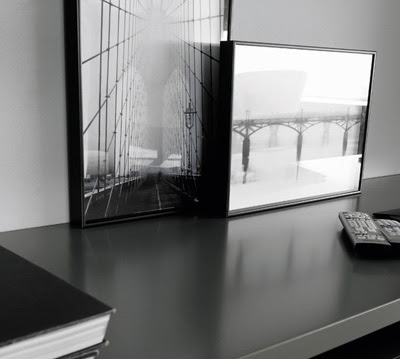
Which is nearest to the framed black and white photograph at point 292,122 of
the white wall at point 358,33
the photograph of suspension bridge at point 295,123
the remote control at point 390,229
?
the photograph of suspension bridge at point 295,123

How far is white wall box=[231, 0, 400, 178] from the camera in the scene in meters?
1.08

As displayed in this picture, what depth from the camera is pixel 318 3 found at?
3.84 ft

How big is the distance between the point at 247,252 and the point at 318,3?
630mm

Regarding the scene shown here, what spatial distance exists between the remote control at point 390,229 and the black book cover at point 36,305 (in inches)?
19.9

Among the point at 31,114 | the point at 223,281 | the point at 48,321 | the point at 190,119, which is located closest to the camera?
the point at 48,321

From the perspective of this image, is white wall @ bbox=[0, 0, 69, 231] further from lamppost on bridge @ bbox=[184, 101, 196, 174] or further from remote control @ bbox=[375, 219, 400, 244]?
remote control @ bbox=[375, 219, 400, 244]

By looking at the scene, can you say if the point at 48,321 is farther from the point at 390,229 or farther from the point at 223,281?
the point at 390,229

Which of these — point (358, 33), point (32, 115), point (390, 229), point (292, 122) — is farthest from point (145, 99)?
point (358, 33)

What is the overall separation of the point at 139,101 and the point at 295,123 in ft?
1.05

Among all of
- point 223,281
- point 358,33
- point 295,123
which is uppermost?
point 358,33

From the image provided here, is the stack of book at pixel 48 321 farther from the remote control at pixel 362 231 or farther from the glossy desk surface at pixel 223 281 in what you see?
the remote control at pixel 362 231

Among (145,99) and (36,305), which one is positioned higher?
(145,99)

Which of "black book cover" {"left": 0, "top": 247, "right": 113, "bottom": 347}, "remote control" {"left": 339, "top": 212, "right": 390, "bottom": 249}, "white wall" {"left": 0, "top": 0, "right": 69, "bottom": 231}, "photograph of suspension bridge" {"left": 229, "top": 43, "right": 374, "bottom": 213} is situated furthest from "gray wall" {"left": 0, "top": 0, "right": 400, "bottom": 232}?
"remote control" {"left": 339, "top": 212, "right": 390, "bottom": 249}

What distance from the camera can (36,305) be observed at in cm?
45
